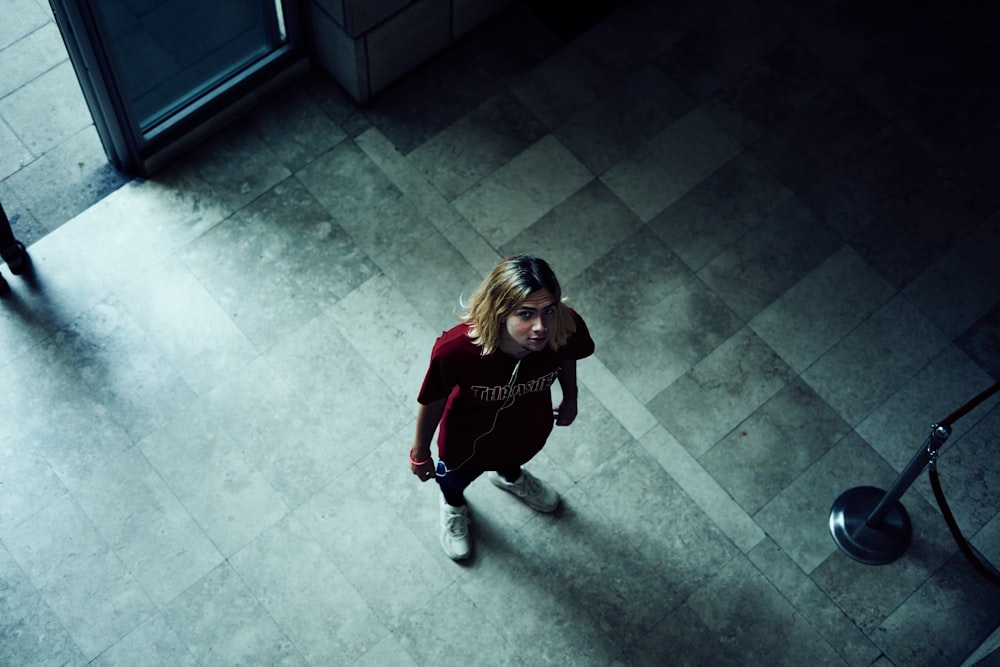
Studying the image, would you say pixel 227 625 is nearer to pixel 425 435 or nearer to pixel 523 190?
pixel 425 435

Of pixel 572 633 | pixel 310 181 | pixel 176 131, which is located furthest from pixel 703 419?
pixel 176 131

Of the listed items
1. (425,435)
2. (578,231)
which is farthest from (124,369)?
(578,231)

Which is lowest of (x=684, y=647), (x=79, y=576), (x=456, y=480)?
(x=684, y=647)

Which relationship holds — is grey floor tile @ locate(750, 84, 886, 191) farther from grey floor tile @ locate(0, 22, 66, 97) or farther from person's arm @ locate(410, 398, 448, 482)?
grey floor tile @ locate(0, 22, 66, 97)

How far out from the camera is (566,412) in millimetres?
4621

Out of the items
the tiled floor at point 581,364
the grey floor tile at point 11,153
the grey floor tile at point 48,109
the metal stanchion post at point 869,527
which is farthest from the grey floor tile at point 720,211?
the grey floor tile at point 11,153

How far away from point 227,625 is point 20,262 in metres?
2.35

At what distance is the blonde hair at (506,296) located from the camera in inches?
144

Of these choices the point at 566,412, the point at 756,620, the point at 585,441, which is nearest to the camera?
the point at 566,412

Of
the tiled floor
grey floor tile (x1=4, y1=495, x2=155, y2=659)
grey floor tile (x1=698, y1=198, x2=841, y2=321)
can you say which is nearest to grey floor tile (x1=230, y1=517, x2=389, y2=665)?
the tiled floor

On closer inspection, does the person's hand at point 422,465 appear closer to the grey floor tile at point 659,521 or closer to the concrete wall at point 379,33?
the grey floor tile at point 659,521

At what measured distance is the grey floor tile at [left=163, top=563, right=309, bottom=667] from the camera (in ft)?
16.4

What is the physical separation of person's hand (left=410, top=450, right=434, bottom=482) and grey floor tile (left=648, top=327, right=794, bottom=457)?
163cm

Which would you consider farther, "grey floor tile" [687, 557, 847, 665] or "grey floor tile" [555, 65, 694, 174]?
"grey floor tile" [555, 65, 694, 174]
